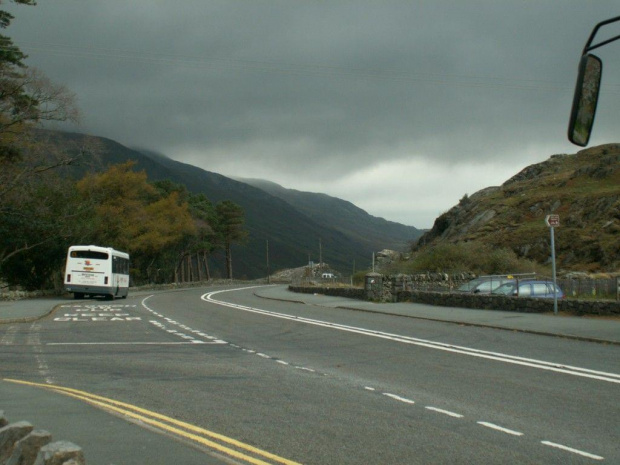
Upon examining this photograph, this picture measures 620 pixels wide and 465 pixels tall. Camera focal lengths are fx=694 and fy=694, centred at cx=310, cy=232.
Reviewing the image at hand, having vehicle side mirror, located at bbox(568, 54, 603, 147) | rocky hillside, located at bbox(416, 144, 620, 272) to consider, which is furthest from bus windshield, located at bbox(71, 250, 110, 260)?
vehicle side mirror, located at bbox(568, 54, 603, 147)

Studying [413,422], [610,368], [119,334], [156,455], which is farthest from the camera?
[119,334]

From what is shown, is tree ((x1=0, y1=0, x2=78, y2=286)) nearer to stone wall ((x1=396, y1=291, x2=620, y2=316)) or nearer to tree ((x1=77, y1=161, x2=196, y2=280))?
tree ((x1=77, y1=161, x2=196, y2=280))

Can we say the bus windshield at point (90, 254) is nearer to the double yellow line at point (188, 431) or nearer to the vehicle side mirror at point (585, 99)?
the double yellow line at point (188, 431)

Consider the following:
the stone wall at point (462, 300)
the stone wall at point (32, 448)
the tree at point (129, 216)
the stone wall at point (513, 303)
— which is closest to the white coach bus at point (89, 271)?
the tree at point (129, 216)

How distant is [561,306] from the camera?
76.5 ft

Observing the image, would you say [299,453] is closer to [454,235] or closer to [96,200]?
[96,200]

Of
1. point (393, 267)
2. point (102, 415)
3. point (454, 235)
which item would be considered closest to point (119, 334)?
point (102, 415)

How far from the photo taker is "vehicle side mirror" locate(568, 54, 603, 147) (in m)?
6.04

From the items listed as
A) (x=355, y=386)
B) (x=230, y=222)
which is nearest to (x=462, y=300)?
(x=355, y=386)

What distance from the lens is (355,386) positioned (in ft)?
34.3

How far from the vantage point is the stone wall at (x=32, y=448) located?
15.9ft

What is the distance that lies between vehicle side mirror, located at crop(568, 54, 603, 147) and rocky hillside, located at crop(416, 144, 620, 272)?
39.0m

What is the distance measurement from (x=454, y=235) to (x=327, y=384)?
58144 mm

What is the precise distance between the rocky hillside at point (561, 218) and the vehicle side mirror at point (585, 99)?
128ft
